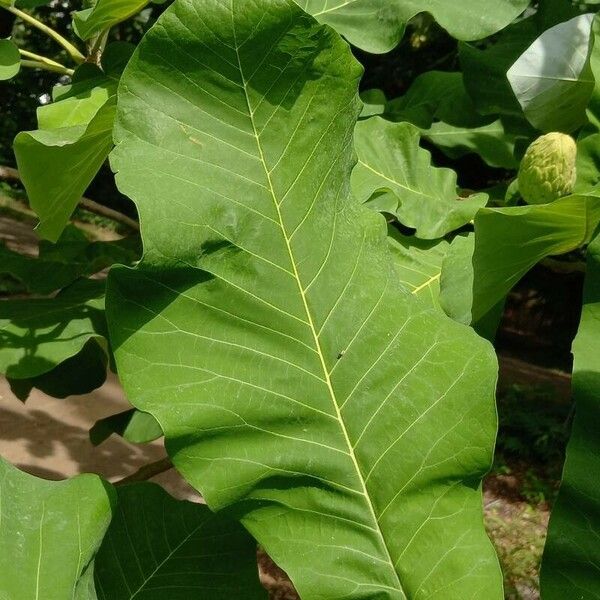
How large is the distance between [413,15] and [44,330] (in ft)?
2.22

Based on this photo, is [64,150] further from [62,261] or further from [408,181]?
[62,261]

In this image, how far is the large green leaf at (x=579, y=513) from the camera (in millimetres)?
730

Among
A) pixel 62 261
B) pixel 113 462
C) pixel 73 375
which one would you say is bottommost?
pixel 113 462

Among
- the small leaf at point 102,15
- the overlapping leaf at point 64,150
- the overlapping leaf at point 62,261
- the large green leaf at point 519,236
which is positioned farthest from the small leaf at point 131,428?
the large green leaf at point 519,236

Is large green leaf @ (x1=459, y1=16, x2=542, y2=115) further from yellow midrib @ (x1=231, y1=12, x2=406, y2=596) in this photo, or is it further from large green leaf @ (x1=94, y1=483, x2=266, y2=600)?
large green leaf @ (x1=94, y1=483, x2=266, y2=600)

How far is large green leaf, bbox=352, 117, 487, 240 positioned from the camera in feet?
3.60

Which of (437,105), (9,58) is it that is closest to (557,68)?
(437,105)

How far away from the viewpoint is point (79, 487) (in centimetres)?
72

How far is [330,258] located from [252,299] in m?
0.08

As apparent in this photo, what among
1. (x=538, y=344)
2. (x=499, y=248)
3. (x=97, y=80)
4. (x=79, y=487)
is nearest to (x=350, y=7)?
(x=97, y=80)

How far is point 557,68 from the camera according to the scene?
1050 mm

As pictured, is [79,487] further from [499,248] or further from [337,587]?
[499,248]

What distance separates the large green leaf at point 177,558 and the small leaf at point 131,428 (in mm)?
665

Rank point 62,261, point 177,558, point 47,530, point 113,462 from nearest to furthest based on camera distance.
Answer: point 47,530, point 177,558, point 62,261, point 113,462
